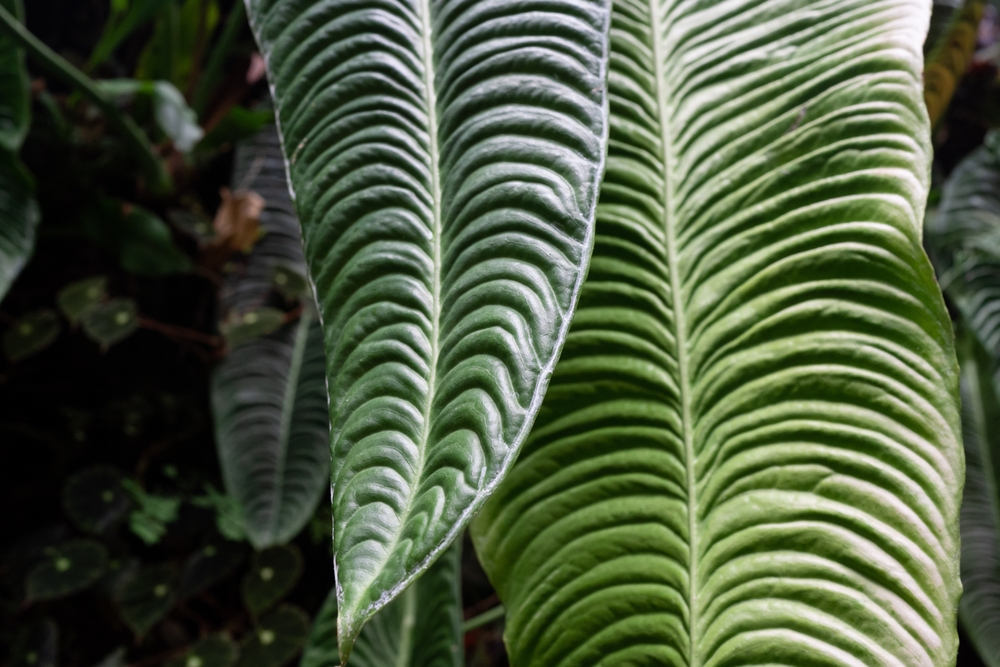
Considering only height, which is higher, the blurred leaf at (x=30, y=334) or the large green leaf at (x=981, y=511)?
the blurred leaf at (x=30, y=334)

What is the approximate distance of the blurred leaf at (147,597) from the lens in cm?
106

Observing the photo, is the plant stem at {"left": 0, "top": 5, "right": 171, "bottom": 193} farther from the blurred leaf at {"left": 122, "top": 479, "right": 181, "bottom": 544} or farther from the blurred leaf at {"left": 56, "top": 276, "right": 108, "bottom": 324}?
the blurred leaf at {"left": 122, "top": 479, "right": 181, "bottom": 544}

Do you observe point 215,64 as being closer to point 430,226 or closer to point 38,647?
point 38,647

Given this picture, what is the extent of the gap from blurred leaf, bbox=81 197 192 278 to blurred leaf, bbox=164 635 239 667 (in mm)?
641

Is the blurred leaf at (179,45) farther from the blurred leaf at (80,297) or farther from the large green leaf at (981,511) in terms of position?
the large green leaf at (981,511)

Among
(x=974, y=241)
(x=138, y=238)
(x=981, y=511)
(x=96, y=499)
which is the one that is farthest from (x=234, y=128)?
(x=981, y=511)

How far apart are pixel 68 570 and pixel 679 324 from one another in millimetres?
1089

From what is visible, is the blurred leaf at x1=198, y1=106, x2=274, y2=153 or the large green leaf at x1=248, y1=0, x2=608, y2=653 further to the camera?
the blurred leaf at x1=198, y1=106, x2=274, y2=153

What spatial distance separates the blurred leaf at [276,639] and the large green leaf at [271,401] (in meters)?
0.15

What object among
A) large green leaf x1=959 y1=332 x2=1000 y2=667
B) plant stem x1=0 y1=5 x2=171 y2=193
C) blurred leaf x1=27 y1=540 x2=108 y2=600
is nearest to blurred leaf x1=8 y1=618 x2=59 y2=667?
blurred leaf x1=27 y1=540 x2=108 y2=600

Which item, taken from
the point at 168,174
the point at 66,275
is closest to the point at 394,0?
the point at 168,174

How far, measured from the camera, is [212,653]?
1057 mm

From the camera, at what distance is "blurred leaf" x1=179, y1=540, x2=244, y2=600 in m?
1.12

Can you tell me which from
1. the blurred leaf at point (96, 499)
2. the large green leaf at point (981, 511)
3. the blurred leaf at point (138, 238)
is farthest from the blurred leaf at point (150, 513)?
the large green leaf at point (981, 511)
